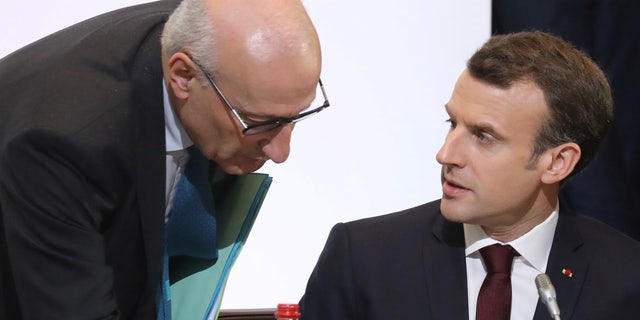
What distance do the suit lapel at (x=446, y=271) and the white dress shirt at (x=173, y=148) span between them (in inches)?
17.5

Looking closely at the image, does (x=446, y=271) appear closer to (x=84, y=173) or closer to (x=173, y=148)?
(x=173, y=148)

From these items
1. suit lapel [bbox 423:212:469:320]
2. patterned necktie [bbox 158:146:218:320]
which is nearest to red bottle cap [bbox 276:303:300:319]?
patterned necktie [bbox 158:146:218:320]

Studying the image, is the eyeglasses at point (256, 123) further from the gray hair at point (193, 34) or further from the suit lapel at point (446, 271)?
the suit lapel at point (446, 271)

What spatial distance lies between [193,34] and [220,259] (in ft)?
1.44

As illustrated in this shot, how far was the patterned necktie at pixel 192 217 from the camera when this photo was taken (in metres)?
1.72

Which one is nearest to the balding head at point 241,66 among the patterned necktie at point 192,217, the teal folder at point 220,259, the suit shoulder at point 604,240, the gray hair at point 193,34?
the gray hair at point 193,34

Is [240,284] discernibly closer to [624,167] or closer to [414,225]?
[414,225]

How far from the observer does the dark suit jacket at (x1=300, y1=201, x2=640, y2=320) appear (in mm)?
1843

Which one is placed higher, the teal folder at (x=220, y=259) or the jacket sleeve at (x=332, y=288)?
the teal folder at (x=220, y=259)

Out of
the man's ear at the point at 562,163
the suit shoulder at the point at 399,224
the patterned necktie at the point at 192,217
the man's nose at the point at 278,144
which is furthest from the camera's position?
the suit shoulder at the point at 399,224

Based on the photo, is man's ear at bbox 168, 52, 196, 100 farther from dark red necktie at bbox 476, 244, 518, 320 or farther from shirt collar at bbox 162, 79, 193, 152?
dark red necktie at bbox 476, 244, 518, 320

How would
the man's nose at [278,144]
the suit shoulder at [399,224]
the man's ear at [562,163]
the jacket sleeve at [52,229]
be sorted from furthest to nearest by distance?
the suit shoulder at [399,224]
the man's ear at [562,163]
the man's nose at [278,144]
the jacket sleeve at [52,229]

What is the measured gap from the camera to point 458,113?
70.8 inches

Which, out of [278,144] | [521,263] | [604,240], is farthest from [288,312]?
[604,240]
